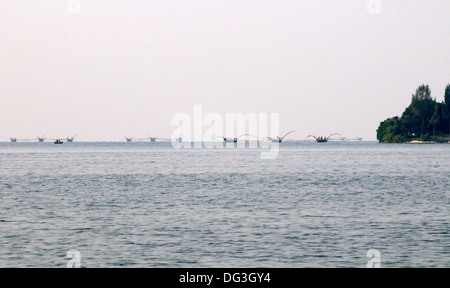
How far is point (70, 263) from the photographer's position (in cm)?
2327

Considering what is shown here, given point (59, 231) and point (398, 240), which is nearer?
point (398, 240)

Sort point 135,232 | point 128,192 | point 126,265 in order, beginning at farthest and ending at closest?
point 128,192, point 135,232, point 126,265

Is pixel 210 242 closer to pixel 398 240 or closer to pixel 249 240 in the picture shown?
pixel 249 240

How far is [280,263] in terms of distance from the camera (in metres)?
23.3

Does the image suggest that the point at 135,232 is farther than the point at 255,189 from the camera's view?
No

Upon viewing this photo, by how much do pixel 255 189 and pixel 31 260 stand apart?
38285mm
